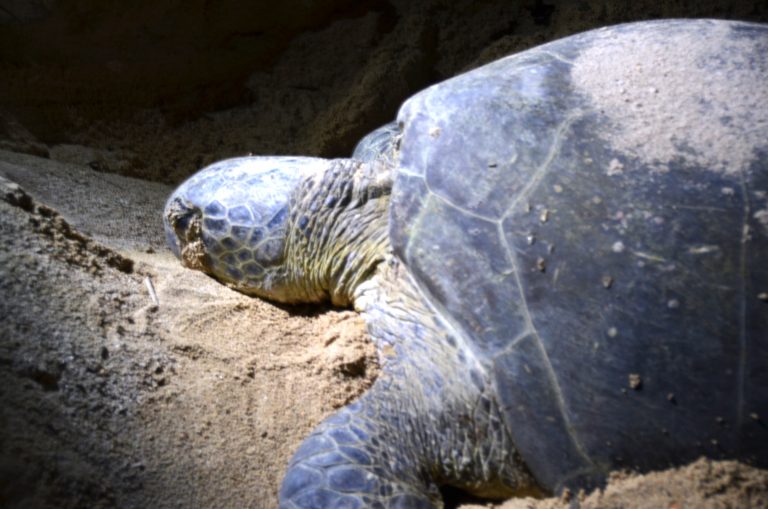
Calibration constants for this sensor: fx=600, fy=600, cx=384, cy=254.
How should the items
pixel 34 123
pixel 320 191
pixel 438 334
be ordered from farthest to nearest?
pixel 34 123 → pixel 320 191 → pixel 438 334

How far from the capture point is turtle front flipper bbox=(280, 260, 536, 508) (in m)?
1.45

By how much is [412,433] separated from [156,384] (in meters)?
0.69

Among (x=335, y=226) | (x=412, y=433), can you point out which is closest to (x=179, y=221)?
(x=335, y=226)

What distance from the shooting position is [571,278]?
54.8 inches

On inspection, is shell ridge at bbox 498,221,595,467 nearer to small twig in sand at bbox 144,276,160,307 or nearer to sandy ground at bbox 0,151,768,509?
sandy ground at bbox 0,151,768,509

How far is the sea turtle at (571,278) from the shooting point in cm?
130

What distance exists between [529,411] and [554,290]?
297 mm

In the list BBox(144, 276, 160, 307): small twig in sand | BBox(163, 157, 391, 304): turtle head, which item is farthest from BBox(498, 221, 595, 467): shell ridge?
BBox(144, 276, 160, 307): small twig in sand

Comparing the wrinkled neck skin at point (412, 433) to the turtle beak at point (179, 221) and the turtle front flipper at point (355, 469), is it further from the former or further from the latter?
the turtle beak at point (179, 221)

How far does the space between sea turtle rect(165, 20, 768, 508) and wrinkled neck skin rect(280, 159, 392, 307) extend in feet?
0.77

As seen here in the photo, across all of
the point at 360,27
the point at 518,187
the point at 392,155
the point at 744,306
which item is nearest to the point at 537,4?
the point at 360,27

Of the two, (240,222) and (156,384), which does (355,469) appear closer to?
(156,384)

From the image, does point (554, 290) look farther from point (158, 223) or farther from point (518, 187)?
point (158, 223)

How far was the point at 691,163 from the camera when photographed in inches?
54.0
